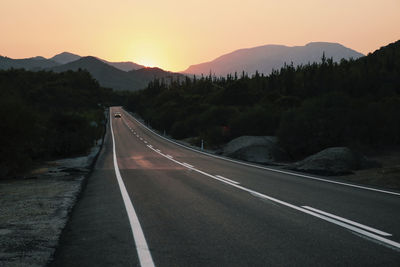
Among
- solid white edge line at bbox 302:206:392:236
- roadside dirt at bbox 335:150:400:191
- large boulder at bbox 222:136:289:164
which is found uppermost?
solid white edge line at bbox 302:206:392:236

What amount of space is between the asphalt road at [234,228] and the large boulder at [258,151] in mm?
13220

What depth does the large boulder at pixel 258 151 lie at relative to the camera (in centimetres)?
2288

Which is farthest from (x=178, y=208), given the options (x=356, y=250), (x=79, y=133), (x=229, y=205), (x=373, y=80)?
(x=373, y=80)

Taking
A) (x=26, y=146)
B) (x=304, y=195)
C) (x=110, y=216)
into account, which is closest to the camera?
(x=110, y=216)

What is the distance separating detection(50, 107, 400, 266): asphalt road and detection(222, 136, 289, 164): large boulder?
1322 centimetres

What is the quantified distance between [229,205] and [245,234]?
2.27 m

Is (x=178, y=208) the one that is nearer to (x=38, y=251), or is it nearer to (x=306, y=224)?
(x=306, y=224)

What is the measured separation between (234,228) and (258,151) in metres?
18.1

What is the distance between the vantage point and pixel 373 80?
57.5 m

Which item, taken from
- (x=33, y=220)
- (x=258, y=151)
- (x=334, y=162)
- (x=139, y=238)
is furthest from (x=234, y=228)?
(x=258, y=151)

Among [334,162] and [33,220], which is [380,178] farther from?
[33,220]

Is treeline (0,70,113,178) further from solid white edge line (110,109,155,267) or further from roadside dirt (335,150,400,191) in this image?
roadside dirt (335,150,400,191)

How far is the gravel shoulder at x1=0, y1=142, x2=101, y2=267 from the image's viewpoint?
421cm

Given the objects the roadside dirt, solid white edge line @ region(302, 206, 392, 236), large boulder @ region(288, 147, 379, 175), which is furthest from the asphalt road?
large boulder @ region(288, 147, 379, 175)
